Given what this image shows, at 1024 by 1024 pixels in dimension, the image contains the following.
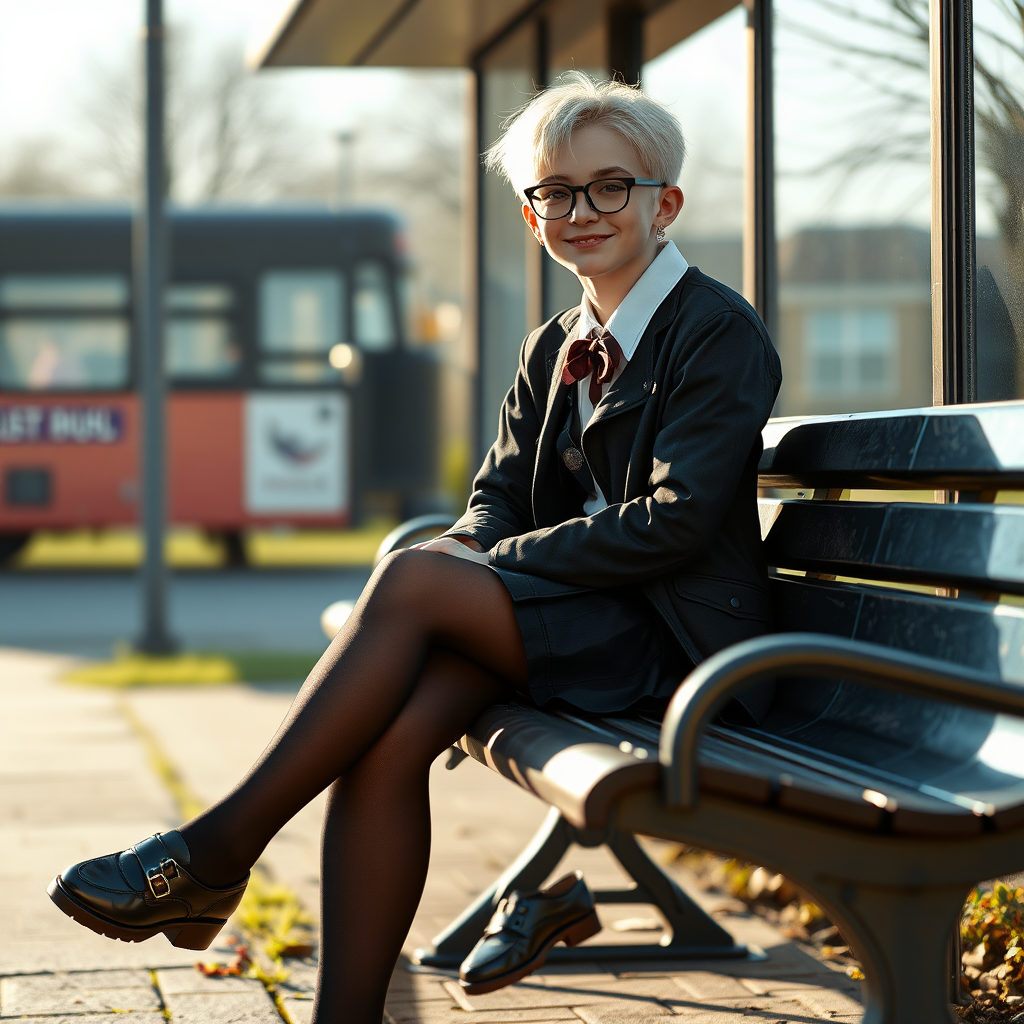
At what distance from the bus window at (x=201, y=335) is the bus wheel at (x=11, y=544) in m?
2.18

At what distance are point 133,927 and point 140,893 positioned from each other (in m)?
0.06

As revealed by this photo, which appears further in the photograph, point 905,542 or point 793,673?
point 905,542

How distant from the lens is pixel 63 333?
14.0 meters

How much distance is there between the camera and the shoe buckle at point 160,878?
2.30m

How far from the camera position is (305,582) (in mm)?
13648

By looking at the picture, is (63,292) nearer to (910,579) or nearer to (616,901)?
(616,901)

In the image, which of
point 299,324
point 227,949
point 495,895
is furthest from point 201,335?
point 495,895

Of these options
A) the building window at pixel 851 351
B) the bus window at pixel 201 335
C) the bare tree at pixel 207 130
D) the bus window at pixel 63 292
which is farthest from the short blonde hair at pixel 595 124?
the bare tree at pixel 207 130

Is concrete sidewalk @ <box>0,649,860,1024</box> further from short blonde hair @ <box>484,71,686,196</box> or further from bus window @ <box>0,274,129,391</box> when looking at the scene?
bus window @ <box>0,274,129,391</box>

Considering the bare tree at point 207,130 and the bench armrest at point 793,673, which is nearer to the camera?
the bench armrest at point 793,673

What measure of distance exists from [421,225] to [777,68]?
97.1 feet

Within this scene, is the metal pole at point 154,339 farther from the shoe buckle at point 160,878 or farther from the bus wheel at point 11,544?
the bus wheel at point 11,544

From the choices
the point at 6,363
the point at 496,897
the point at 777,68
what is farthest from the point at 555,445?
the point at 6,363

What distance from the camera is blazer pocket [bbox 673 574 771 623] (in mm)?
2564
